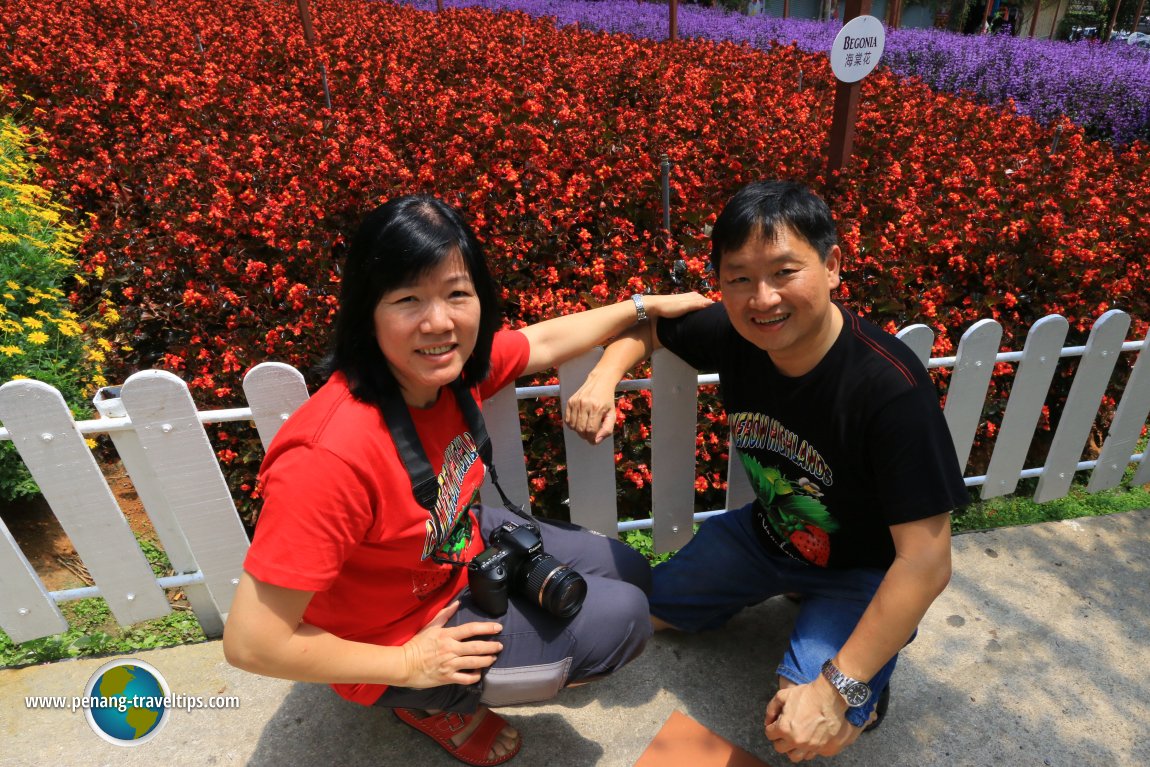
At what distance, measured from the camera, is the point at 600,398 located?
1773 mm

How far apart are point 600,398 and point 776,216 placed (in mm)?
633

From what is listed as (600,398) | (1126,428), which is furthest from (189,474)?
(1126,428)

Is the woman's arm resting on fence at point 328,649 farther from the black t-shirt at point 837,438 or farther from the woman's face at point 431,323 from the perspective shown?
the black t-shirt at point 837,438

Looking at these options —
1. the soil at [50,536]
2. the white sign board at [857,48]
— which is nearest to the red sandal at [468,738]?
the soil at [50,536]

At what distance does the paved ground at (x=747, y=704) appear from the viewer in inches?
69.5

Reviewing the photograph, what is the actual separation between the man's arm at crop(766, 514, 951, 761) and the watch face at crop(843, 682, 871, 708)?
0.05ft

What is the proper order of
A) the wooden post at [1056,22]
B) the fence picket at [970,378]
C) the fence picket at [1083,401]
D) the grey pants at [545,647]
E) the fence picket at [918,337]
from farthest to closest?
the wooden post at [1056,22] < the fence picket at [1083,401] < the fence picket at [970,378] < the fence picket at [918,337] < the grey pants at [545,647]

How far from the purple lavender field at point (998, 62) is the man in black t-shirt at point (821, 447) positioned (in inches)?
244

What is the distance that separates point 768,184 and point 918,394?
0.50m

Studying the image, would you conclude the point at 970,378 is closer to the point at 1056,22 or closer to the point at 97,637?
the point at 97,637

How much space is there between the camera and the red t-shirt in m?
1.19

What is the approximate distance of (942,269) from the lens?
3.12 m

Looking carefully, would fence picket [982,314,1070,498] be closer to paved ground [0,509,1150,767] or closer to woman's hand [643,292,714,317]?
paved ground [0,509,1150,767]

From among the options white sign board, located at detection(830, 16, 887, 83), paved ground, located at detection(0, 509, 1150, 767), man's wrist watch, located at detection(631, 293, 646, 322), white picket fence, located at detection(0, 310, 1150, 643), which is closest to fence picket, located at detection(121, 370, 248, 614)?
white picket fence, located at detection(0, 310, 1150, 643)
